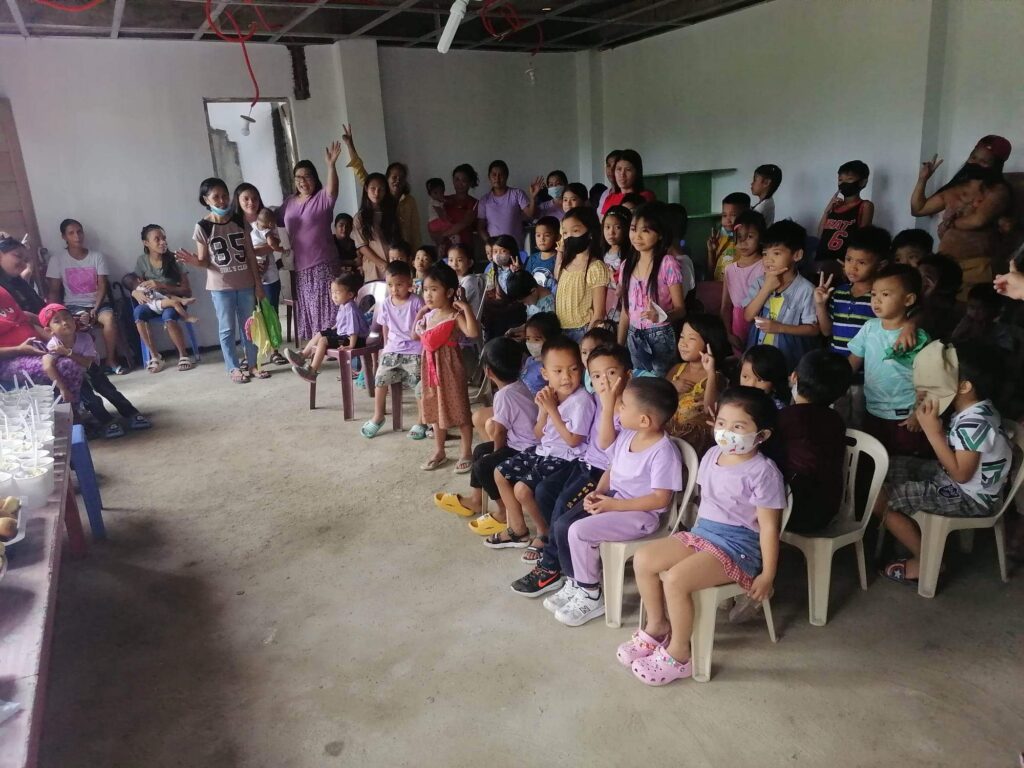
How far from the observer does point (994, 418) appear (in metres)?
2.20

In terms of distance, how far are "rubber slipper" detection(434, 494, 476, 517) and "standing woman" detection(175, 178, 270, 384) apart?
294 centimetres

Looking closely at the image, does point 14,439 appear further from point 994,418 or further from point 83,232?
point 83,232

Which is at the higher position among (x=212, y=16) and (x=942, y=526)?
(x=212, y=16)

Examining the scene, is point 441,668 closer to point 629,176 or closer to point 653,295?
point 653,295

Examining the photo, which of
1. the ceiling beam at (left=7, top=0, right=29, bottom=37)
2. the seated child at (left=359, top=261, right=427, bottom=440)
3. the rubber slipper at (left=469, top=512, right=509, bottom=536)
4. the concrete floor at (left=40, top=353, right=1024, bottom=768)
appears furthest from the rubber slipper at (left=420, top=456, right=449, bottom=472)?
the ceiling beam at (left=7, top=0, right=29, bottom=37)

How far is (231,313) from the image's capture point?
547 centimetres

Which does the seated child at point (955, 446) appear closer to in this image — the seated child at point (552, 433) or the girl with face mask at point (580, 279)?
the seated child at point (552, 433)

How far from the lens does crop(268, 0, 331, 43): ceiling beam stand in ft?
17.0

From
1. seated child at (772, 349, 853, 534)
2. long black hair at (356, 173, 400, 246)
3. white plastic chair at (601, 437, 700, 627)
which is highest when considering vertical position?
long black hair at (356, 173, 400, 246)

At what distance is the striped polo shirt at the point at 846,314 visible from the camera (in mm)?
2965

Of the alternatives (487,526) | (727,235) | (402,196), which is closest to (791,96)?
(727,235)

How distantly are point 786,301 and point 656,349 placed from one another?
588 millimetres

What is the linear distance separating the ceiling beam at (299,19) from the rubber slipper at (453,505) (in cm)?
390

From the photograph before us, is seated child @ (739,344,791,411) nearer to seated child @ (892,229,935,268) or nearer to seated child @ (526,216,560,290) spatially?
seated child @ (892,229,935,268)
